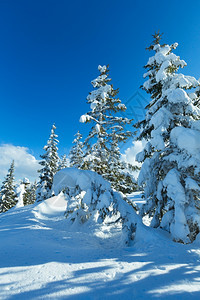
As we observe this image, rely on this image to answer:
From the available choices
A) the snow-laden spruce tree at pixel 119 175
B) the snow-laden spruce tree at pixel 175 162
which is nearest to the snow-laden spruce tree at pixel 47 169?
the snow-laden spruce tree at pixel 119 175

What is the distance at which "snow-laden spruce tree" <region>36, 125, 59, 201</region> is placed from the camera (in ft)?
73.8

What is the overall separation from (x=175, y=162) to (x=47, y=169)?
21114 mm

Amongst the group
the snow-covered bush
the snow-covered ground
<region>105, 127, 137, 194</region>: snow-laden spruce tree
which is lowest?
the snow-covered ground

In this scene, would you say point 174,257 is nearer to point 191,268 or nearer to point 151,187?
point 191,268

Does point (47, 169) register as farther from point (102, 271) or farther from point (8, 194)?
point (102, 271)

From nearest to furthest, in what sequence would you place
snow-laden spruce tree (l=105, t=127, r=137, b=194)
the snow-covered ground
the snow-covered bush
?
the snow-covered ground
the snow-covered bush
snow-laden spruce tree (l=105, t=127, r=137, b=194)

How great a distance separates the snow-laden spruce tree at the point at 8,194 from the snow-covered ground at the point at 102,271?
87.9 feet

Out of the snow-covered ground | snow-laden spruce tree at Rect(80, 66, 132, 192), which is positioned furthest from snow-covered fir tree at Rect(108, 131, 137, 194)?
the snow-covered ground

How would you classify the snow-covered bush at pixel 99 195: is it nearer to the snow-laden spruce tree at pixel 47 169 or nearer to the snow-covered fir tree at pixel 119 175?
the snow-covered fir tree at pixel 119 175

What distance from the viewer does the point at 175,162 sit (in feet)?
19.0

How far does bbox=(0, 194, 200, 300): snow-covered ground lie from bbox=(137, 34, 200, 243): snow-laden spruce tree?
883 millimetres

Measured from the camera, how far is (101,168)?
935 centimetres

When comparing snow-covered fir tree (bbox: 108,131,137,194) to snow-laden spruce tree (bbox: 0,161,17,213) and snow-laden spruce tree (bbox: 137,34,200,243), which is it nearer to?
snow-laden spruce tree (bbox: 137,34,200,243)

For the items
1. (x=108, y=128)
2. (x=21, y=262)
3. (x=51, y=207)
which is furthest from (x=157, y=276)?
(x=51, y=207)
